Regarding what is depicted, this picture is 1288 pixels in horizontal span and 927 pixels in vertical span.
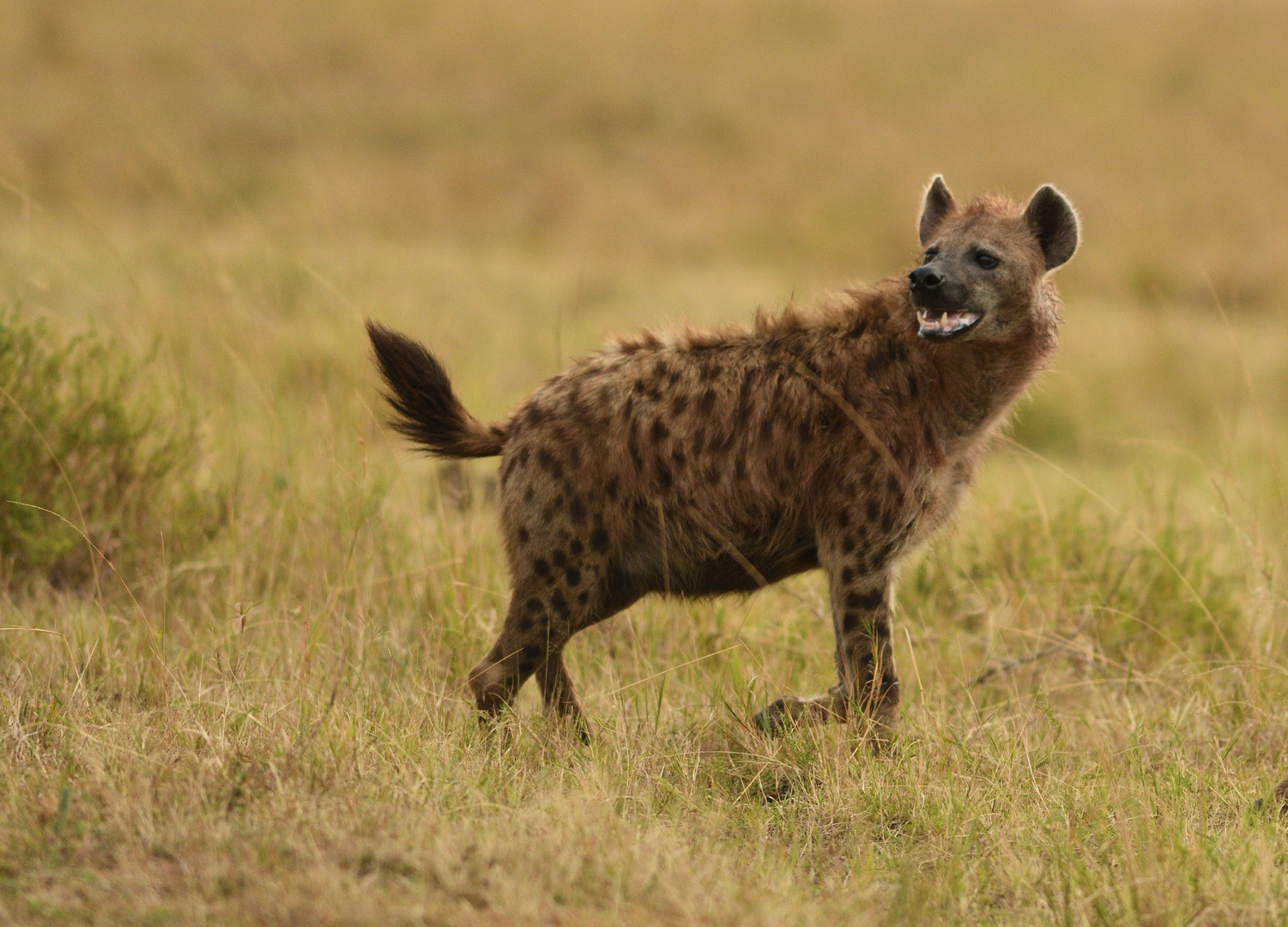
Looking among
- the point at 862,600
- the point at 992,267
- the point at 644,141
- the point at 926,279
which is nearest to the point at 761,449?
the point at 862,600

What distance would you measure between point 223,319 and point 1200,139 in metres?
14.5

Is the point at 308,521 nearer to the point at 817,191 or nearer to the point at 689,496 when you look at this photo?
the point at 689,496

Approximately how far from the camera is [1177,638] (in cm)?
475

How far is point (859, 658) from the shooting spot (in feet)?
11.9

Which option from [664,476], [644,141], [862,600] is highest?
[644,141]

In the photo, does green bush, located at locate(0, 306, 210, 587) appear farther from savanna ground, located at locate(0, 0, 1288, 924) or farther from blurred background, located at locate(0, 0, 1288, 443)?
blurred background, located at locate(0, 0, 1288, 443)

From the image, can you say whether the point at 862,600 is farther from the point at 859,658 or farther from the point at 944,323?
the point at 944,323

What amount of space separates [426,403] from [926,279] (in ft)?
4.02

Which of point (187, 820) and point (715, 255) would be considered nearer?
point (187, 820)

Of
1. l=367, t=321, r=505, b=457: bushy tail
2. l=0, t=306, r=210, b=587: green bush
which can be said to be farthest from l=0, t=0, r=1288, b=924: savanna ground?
l=367, t=321, r=505, b=457: bushy tail

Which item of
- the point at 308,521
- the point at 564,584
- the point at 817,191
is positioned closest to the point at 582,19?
the point at 817,191

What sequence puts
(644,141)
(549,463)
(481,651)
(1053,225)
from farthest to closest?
(644,141)
(481,651)
(1053,225)
(549,463)

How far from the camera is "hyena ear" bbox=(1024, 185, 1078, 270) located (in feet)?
12.4

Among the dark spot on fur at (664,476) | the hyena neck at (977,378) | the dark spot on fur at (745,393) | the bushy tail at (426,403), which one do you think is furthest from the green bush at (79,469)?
the hyena neck at (977,378)
